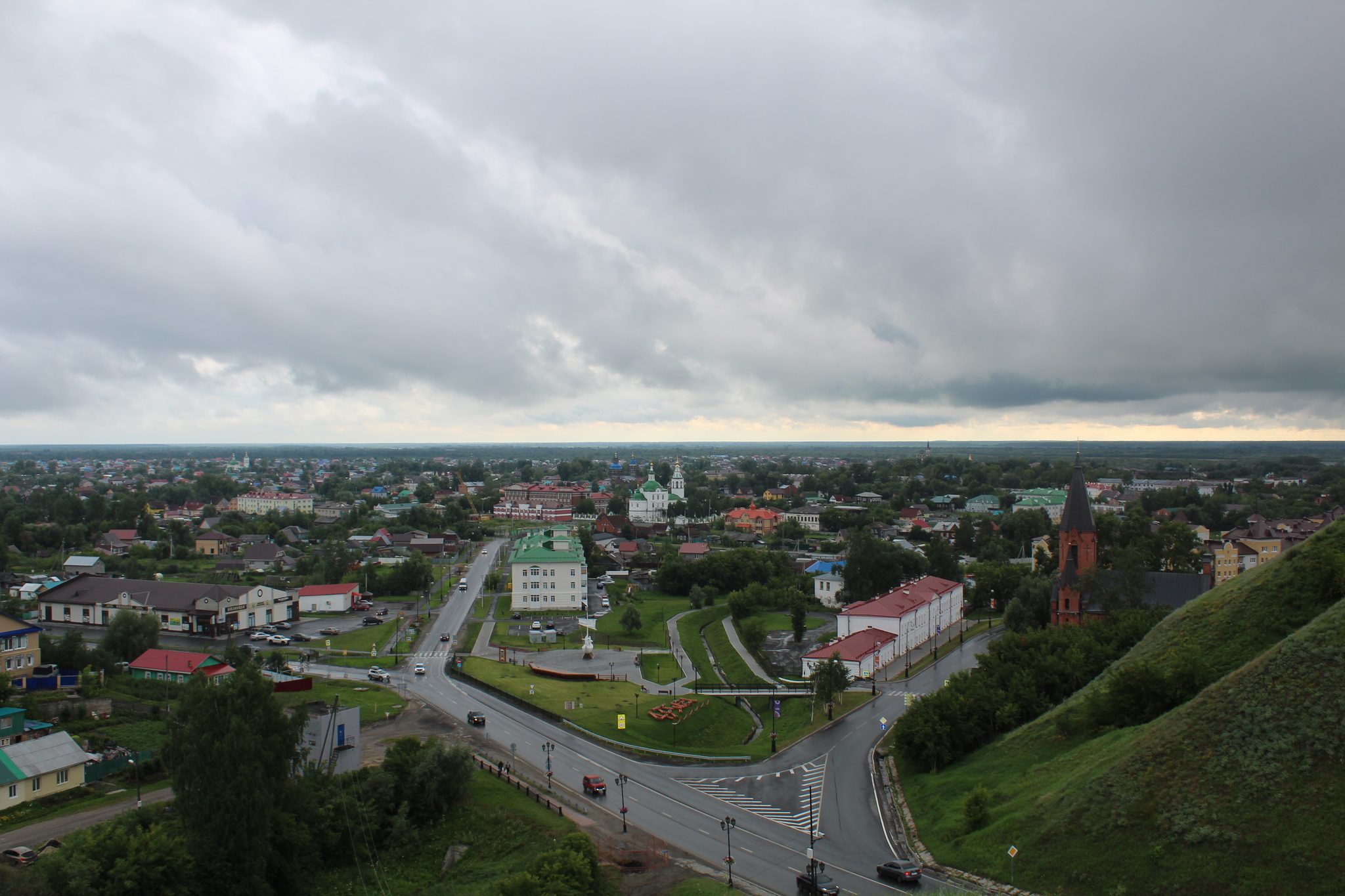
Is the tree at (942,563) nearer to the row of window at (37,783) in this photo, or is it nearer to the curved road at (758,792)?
the curved road at (758,792)

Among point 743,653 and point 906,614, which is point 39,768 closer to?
point 743,653

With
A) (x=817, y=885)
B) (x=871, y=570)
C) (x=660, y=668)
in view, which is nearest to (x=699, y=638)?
(x=660, y=668)

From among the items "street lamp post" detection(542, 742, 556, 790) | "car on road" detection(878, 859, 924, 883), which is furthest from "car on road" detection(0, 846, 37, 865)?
"car on road" detection(878, 859, 924, 883)

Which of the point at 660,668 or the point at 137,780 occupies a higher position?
the point at 137,780

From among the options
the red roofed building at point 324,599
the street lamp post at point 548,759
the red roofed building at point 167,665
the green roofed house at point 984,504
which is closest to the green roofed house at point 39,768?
the red roofed building at point 167,665

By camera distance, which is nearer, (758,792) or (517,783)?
(758,792)
